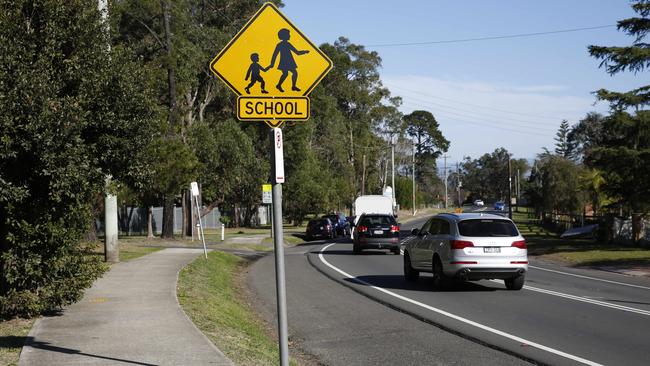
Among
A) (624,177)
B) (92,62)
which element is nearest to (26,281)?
(92,62)

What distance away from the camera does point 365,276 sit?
19.3 m

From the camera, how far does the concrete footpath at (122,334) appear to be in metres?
7.98

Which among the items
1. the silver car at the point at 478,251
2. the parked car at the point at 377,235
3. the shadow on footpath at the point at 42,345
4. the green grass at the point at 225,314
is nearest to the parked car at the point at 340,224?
the parked car at the point at 377,235

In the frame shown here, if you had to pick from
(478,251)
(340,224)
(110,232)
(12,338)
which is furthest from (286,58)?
(340,224)

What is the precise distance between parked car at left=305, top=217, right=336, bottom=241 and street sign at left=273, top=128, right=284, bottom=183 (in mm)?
41213

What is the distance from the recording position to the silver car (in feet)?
50.1

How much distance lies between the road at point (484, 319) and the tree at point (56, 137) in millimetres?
3656

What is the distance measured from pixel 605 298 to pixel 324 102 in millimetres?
51521

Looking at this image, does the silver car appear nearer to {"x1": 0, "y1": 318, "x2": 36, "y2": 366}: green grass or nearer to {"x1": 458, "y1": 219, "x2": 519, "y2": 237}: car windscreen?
{"x1": 458, "y1": 219, "x2": 519, "y2": 237}: car windscreen

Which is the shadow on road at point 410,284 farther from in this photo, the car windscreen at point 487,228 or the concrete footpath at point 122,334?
the concrete footpath at point 122,334

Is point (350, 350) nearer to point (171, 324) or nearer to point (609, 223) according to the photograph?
point (171, 324)

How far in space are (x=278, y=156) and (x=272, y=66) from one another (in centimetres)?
85

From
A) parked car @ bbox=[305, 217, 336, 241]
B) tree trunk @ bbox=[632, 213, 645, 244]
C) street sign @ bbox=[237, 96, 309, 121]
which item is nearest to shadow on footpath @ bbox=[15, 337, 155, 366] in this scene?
street sign @ bbox=[237, 96, 309, 121]

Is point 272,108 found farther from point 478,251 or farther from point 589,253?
point 589,253
